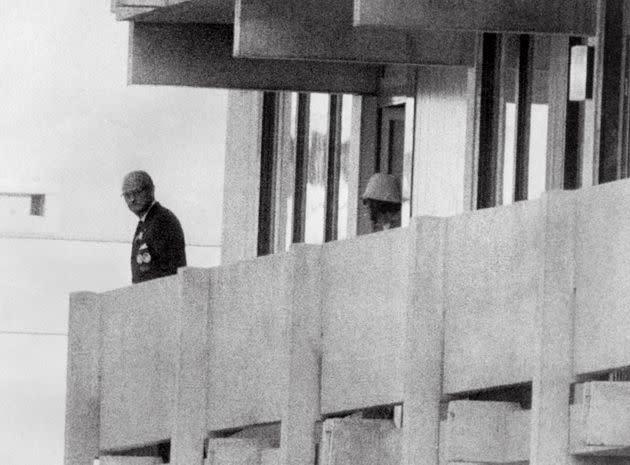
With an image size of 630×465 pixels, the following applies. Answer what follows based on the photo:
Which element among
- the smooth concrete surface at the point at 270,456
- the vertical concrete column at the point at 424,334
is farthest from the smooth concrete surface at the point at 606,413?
the smooth concrete surface at the point at 270,456

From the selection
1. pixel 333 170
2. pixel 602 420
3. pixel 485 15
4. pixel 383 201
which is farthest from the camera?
pixel 333 170

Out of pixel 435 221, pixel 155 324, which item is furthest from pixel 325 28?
pixel 435 221

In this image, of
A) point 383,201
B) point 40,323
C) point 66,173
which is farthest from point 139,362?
point 40,323

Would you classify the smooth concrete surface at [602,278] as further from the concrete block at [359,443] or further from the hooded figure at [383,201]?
the hooded figure at [383,201]

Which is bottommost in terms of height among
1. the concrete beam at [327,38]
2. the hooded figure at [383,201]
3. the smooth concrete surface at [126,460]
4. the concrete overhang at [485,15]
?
the smooth concrete surface at [126,460]

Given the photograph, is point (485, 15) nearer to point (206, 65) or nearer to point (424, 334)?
point (424, 334)

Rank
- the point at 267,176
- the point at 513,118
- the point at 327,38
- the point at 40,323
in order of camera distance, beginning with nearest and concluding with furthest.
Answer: the point at 513,118 → the point at 327,38 → the point at 267,176 → the point at 40,323

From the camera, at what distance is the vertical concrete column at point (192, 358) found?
1467cm

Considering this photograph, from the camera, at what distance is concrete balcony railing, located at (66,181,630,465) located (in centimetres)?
1103

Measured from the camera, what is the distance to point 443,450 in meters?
12.0

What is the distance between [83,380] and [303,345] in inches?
138

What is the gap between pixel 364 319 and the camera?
12.9 metres

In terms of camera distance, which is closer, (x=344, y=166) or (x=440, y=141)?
(x=440, y=141)

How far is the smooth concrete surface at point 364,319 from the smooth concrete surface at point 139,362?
1.77 m
